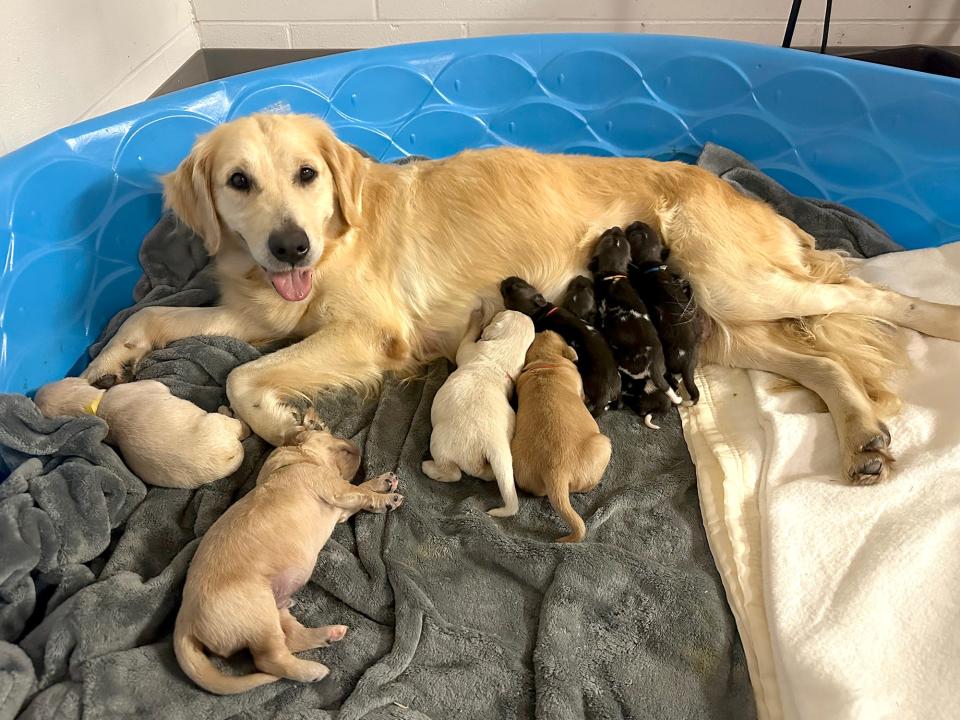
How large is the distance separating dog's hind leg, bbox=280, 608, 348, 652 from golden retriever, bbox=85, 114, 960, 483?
2.37 ft

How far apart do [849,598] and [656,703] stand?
1.96ft

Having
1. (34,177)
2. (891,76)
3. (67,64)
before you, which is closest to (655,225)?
(891,76)

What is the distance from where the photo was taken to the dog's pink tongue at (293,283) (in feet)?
8.10

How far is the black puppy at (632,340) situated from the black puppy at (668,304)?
55mm

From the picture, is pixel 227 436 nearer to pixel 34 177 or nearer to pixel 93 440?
pixel 93 440

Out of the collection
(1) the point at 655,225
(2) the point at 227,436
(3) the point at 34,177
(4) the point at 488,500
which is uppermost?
(3) the point at 34,177

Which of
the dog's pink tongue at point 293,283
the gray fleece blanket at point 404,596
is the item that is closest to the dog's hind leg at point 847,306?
the gray fleece blanket at point 404,596

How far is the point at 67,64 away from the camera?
10.1 ft

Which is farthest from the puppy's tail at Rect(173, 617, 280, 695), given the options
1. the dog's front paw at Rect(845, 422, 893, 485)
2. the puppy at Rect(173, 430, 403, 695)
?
the dog's front paw at Rect(845, 422, 893, 485)

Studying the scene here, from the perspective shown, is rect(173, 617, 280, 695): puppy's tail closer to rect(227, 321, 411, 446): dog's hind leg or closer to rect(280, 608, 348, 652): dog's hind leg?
rect(280, 608, 348, 652): dog's hind leg

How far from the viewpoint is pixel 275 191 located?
233 cm

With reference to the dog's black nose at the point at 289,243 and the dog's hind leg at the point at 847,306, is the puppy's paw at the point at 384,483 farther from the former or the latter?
the dog's hind leg at the point at 847,306

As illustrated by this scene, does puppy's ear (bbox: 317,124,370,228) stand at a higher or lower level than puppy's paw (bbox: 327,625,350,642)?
higher

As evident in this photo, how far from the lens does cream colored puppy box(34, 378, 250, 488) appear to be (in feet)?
6.97
